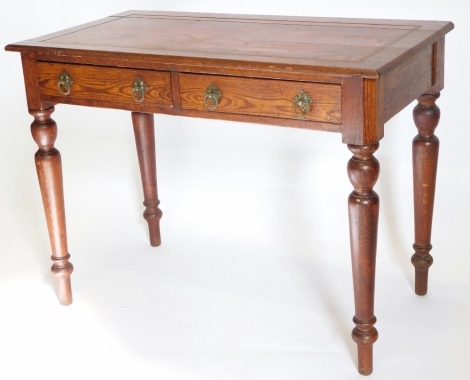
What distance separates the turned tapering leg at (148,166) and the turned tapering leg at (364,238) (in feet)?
3.99

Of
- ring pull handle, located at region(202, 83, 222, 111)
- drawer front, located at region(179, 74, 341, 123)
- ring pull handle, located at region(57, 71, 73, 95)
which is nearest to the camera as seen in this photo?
drawer front, located at region(179, 74, 341, 123)

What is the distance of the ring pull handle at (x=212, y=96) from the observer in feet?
10.3

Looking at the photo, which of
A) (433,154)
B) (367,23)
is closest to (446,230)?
(433,154)

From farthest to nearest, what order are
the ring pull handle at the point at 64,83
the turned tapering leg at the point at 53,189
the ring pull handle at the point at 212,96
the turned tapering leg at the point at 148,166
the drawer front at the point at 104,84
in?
the turned tapering leg at the point at 148,166
the turned tapering leg at the point at 53,189
the ring pull handle at the point at 64,83
the drawer front at the point at 104,84
the ring pull handle at the point at 212,96

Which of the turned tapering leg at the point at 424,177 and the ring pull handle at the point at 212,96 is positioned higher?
the ring pull handle at the point at 212,96

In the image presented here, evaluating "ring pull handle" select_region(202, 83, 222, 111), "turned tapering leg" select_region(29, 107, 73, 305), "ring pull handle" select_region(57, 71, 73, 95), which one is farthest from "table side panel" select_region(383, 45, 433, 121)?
"turned tapering leg" select_region(29, 107, 73, 305)

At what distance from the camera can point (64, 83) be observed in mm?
3443

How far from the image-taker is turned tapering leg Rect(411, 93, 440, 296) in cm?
344

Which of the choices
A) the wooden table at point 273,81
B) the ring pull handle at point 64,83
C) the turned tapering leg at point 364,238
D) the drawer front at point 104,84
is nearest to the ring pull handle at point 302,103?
the wooden table at point 273,81

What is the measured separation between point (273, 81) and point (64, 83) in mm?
794

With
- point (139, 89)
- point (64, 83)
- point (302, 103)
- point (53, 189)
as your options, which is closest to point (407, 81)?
point (302, 103)

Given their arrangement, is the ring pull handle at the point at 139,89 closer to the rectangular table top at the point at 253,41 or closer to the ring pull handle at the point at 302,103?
the rectangular table top at the point at 253,41

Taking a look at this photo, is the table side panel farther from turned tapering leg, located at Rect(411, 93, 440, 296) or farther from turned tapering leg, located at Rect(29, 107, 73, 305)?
turned tapering leg, located at Rect(29, 107, 73, 305)

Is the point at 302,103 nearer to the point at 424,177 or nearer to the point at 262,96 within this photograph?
the point at 262,96
